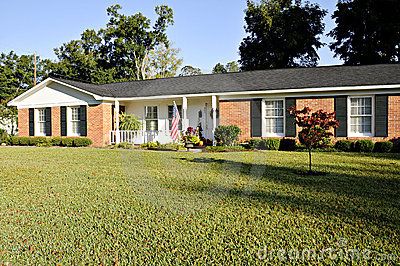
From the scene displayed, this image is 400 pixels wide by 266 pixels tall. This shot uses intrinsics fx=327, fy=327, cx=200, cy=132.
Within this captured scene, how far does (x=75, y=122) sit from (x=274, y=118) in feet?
37.8

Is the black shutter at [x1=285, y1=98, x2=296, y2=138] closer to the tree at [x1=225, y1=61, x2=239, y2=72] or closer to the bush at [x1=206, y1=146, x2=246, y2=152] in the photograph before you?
the bush at [x1=206, y1=146, x2=246, y2=152]

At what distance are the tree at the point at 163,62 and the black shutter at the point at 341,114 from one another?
2983 cm

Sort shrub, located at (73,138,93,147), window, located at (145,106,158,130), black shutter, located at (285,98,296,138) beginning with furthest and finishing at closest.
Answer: window, located at (145,106,158,130) < shrub, located at (73,138,93,147) < black shutter, located at (285,98,296,138)

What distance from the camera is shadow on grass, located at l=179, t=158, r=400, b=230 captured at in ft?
16.8

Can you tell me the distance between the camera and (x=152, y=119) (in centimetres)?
1955

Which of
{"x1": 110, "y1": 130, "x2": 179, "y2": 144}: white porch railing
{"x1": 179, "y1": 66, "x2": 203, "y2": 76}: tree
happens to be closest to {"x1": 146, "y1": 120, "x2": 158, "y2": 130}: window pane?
{"x1": 110, "y1": 130, "x2": 179, "y2": 144}: white porch railing

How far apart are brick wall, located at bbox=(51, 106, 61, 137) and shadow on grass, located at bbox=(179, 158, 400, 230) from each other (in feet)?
45.7

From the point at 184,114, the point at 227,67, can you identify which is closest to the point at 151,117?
the point at 184,114

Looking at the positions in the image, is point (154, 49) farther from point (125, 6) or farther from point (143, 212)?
point (143, 212)

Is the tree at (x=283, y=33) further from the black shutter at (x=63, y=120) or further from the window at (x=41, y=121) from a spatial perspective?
the window at (x=41, y=121)

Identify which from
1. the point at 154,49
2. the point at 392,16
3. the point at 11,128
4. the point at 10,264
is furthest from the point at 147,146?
the point at 154,49

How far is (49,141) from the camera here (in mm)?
19188

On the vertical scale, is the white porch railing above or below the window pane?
below

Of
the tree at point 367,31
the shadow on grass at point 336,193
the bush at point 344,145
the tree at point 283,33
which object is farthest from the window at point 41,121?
the tree at point 367,31
